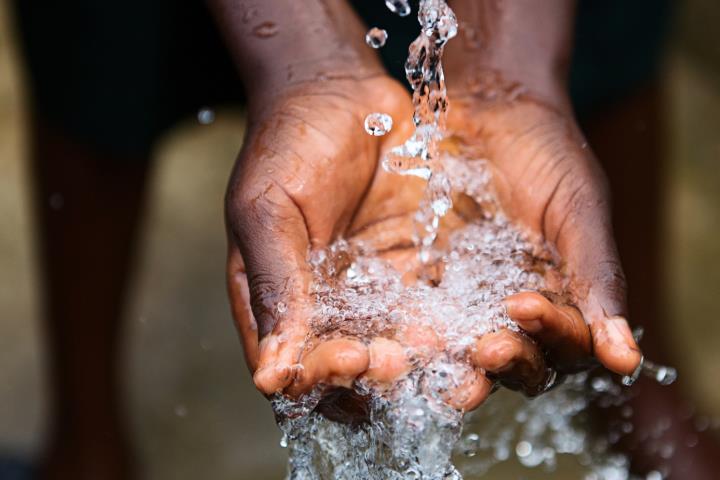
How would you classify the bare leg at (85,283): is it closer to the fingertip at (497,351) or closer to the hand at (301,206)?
the hand at (301,206)

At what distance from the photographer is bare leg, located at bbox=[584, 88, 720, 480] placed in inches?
82.1

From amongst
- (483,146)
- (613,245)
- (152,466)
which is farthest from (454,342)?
(152,466)

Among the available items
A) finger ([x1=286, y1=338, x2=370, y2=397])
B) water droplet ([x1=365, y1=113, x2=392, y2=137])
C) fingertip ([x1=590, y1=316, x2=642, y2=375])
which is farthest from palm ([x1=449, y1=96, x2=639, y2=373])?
finger ([x1=286, y1=338, x2=370, y2=397])

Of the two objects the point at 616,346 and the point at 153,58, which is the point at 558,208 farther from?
the point at 153,58

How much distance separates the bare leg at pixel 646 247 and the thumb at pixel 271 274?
3.50 ft

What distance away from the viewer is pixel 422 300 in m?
1.27

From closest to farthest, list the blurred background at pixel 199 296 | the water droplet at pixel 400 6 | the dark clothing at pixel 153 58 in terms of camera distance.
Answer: the water droplet at pixel 400 6 → the dark clothing at pixel 153 58 → the blurred background at pixel 199 296

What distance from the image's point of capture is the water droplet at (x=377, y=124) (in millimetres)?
1397

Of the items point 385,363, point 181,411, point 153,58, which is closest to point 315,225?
point 385,363

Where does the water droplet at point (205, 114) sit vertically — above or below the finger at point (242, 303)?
below

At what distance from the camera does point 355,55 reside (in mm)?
1451

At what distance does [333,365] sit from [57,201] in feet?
3.93

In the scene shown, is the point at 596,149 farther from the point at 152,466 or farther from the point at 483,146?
the point at 152,466

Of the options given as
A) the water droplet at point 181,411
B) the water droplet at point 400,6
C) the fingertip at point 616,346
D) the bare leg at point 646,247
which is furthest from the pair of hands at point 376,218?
the water droplet at point 181,411
